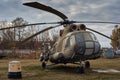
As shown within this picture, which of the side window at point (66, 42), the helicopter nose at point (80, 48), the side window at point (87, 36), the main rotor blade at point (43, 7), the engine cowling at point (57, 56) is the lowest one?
the engine cowling at point (57, 56)

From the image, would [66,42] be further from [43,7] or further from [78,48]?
[43,7]

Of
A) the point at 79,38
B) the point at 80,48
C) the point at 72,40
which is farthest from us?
the point at 72,40

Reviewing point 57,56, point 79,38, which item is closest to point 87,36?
point 79,38

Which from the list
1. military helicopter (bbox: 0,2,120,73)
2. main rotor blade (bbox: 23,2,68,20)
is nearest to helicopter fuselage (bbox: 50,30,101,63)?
military helicopter (bbox: 0,2,120,73)

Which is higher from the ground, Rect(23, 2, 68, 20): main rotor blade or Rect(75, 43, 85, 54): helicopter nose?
Rect(23, 2, 68, 20): main rotor blade

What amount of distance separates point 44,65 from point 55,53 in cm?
217

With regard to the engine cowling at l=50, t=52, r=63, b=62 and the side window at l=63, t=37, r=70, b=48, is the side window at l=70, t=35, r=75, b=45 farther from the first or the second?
the engine cowling at l=50, t=52, r=63, b=62

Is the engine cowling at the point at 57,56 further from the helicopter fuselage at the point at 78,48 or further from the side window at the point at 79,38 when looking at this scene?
the side window at the point at 79,38

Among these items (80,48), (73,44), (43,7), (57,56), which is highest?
(43,7)

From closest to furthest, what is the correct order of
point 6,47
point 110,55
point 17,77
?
point 17,77 < point 110,55 < point 6,47

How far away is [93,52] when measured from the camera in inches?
659

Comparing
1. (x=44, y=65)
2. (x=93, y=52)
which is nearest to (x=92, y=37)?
(x=93, y=52)

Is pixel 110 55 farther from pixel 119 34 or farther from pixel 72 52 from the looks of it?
pixel 119 34

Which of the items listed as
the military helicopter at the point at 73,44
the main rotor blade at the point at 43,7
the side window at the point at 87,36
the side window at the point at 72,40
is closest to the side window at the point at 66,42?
the military helicopter at the point at 73,44
